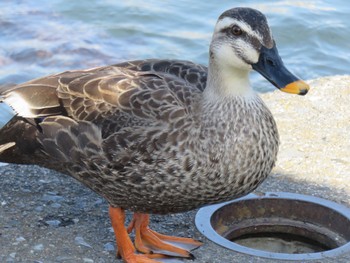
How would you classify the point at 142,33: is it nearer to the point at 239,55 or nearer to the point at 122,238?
the point at 122,238

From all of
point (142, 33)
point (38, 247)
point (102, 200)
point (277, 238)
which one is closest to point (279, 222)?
point (277, 238)

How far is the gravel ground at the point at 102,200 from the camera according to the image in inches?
183

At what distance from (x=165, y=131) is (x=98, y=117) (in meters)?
0.39

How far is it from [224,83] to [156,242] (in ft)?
3.21

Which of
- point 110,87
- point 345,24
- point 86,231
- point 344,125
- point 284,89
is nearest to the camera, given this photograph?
point 284,89

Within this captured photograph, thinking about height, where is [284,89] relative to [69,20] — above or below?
above

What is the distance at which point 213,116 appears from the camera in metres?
4.43

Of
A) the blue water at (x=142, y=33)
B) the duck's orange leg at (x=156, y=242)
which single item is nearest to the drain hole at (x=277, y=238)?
the duck's orange leg at (x=156, y=242)

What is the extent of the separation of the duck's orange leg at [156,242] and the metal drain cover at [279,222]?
0.32m

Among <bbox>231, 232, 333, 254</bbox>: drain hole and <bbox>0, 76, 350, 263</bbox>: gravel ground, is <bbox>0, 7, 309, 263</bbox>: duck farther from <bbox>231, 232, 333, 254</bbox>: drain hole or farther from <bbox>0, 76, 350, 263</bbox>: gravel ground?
<bbox>231, 232, 333, 254</bbox>: drain hole

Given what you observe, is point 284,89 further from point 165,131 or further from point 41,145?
point 41,145

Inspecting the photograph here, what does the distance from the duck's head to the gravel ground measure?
0.99 metres

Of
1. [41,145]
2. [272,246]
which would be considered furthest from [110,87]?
[272,246]

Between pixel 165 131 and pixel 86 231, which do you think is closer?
pixel 165 131
